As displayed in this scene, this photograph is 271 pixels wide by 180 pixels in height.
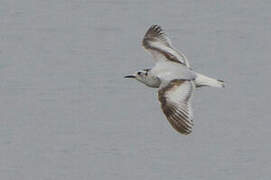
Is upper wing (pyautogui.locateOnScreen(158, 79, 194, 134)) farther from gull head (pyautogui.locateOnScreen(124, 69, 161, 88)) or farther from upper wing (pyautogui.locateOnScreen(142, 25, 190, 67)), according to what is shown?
upper wing (pyautogui.locateOnScreen(142, 25, 190, 67))

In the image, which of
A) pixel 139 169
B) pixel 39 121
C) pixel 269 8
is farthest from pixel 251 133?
pixel 269 8

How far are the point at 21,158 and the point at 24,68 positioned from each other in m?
5.86

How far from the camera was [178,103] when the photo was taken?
18141 millimetres

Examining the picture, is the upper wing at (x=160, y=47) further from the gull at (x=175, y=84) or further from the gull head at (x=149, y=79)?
the gull head at (x=149, y=79)

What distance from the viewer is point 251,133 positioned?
893 inches

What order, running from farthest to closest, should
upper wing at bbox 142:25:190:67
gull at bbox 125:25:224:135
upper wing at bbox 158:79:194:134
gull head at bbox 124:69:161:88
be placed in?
upper wing at bbox 142:25:190:67, gull head at bbox 124:69:161:88, gull at bbox 125:25:224:135, upper wing at bbox 158:79:194:134

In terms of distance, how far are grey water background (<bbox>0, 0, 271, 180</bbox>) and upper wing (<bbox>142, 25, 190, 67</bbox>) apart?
2.07 m

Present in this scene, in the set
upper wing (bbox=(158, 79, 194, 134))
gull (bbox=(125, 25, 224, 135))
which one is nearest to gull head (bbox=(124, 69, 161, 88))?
gull (bbox=(125, 25, 224, 135))

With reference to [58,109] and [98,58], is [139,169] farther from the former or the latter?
[98,58]

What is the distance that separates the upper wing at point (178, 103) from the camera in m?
17.6

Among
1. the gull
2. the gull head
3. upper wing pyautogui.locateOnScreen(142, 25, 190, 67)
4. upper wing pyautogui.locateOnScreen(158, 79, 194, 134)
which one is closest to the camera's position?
upper wing pyautogui.locateOnScreen(158, 79, 194, 134)

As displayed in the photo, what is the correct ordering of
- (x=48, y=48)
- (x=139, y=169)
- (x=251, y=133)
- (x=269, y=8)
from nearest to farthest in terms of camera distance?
(x=139, y=169)
(x=251, y=133)
(x=48, y=48)
(x=269, y=8)

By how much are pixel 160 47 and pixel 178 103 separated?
274cm

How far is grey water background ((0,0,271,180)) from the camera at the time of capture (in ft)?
70.2
